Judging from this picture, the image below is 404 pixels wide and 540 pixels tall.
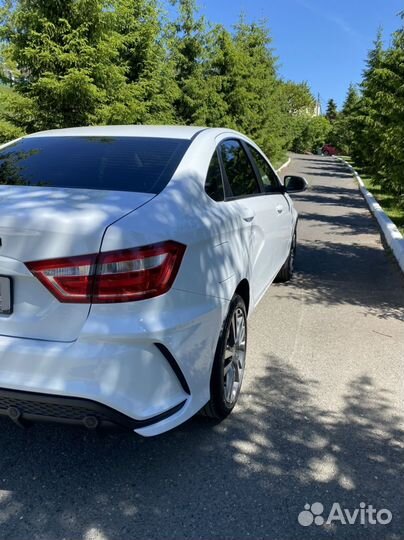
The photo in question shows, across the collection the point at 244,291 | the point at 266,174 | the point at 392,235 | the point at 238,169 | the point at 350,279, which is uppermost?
the point at 238,169

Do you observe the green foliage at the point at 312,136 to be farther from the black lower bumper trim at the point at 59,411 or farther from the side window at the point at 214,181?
the black lower bumper trim at the point at 59,411

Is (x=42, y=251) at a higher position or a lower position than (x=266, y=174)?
lower

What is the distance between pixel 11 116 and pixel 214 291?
317 inches

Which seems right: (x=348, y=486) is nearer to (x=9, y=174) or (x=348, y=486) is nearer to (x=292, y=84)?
(x=9, y=174)

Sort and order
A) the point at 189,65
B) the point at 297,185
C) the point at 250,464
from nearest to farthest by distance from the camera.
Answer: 1. the point at 250,464
2. the point at 297,185
3. the point at 189,65

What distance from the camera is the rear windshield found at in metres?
2.75

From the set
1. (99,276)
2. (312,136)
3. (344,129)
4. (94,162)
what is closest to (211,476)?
(99,276)

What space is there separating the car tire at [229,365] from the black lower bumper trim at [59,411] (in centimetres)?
67

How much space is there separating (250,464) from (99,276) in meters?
1.38

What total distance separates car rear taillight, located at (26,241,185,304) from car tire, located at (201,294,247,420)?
818 millimetres

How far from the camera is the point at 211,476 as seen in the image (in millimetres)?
2596

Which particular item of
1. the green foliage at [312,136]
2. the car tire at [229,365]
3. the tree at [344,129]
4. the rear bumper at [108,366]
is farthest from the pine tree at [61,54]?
the green foliage at [312,136]

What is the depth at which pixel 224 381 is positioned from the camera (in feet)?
9.70

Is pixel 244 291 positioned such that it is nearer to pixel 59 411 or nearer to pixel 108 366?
pixel 108 366
